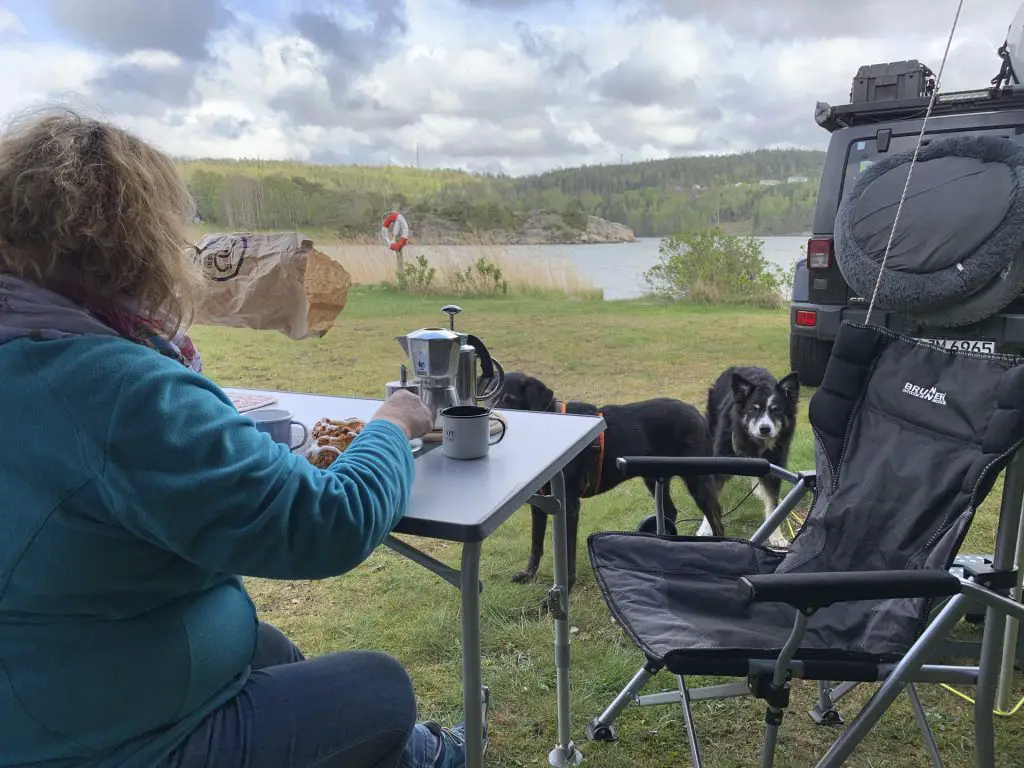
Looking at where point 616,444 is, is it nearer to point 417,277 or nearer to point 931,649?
point 931,649

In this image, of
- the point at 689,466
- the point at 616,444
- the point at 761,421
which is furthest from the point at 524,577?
the point at 761,421

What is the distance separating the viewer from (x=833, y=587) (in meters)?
1.07

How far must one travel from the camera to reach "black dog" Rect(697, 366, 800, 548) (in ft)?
9.23

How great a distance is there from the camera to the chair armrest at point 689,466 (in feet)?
5.49

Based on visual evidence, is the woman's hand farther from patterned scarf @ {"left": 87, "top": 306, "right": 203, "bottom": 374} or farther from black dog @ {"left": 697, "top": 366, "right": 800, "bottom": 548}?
black dog @ {"left": 697, "top": 366, "right": 800, "bottom": 548}

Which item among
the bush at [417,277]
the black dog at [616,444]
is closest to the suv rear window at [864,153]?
the black dog at [616,444]

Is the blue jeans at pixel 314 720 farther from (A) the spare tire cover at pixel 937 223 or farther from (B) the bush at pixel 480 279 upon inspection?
(B) the bush at pixel 480 279

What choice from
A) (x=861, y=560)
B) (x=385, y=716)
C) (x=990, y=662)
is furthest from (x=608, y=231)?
(x=385, y=716)

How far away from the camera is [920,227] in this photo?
1.99 meters

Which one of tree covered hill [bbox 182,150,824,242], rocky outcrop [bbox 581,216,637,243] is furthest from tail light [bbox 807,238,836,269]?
rocky outcrop [bbox 581,216,637,243]

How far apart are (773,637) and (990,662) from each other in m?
0.36

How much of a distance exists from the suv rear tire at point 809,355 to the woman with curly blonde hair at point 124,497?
10.8 ft

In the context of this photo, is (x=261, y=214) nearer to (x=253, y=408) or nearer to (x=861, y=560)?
(x=253, y=408)

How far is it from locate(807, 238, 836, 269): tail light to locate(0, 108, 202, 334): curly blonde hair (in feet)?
10.8
